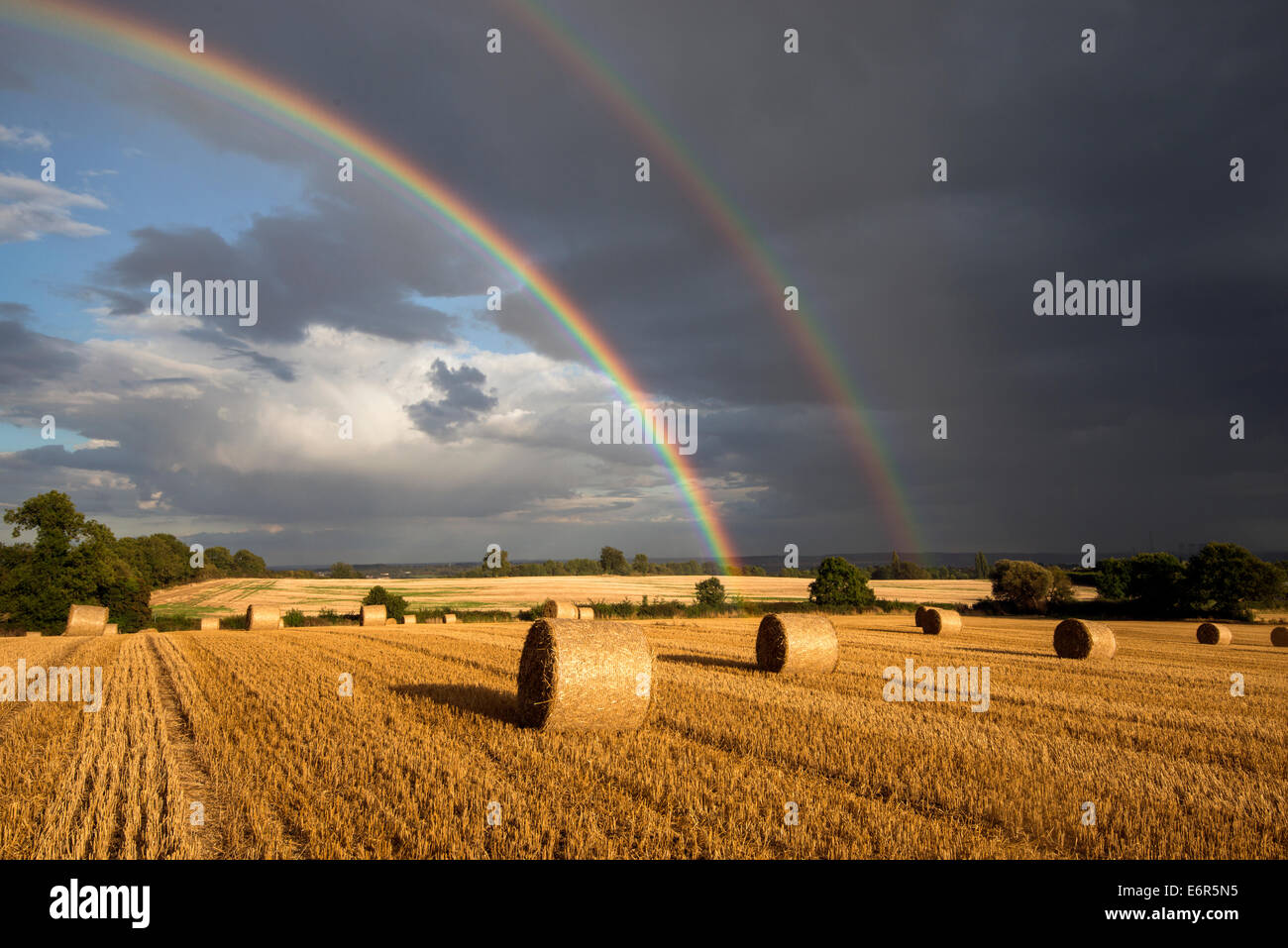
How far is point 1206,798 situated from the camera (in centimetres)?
643

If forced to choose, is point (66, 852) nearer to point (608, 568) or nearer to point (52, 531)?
point (52, 531)

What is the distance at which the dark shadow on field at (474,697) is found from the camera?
399 inches

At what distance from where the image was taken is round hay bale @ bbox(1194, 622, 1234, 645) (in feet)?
90.0

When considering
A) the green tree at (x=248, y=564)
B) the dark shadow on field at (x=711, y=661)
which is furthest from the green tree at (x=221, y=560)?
the dark shadow on field at (x=711, y=661)

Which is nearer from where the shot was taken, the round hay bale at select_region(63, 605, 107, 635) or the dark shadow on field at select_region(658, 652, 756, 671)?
the dark shadow on field at select_region(658, 652, 756, 671)

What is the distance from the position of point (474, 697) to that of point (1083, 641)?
1689 cm

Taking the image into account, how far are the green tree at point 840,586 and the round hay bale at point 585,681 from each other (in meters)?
38.6

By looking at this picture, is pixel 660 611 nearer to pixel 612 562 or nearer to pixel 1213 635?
pixel 1213 635

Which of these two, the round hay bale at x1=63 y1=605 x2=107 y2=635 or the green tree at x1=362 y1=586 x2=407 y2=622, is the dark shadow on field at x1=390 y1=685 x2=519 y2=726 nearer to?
the round hay bale at x1=63 y1=605 x2=107 y2=635

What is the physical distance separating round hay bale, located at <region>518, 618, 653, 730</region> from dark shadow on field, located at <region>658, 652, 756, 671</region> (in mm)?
6775

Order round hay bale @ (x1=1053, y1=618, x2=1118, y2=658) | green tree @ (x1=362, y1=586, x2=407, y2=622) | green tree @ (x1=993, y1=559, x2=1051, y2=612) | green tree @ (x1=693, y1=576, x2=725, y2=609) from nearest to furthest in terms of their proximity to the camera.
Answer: round hay bale @ (x1=1053, y1=618, x2=1118, y2=658)
green tree @ (x1=362, y1=586, x2=407, y2=622)
green tree @ (x1=693, y1=576, x2=725, y2=609)
green tree @ (x1=993, y1=559, x2=1051, y2=612)

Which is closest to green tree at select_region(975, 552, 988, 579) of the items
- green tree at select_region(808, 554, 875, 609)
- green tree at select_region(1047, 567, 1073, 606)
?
green tree at select_region(1047, 567, 1073, 606)

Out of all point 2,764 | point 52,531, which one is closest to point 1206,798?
point 2,764
